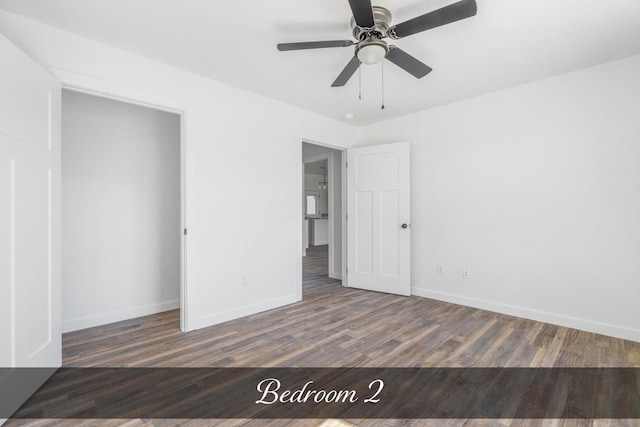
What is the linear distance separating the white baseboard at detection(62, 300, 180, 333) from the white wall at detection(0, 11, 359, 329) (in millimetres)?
850

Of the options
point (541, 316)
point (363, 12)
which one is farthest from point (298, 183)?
point (541, 316)

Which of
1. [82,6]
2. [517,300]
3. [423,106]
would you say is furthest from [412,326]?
[82,6]

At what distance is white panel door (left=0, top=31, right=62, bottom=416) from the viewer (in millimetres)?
1671

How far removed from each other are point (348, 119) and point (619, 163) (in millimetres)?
3026

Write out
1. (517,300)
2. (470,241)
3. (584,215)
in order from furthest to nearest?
(470,241), (517,300), (584,215)

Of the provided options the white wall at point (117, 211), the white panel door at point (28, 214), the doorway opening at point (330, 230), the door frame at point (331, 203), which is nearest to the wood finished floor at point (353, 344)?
the white wall at point (117, 211)

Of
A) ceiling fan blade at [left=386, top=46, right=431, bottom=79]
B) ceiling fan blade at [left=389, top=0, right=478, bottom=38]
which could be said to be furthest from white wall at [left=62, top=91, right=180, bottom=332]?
ceiling fan blade at [left=389, top=0, right=478, bottom=38]

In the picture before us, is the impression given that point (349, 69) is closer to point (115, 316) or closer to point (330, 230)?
point (330, 230)

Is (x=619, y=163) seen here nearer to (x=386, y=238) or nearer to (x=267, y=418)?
(x=386, y=238)

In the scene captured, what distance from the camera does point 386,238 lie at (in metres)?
4.24

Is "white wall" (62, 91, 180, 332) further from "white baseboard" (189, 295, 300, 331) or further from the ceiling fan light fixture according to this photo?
the ceiling fan light fixture

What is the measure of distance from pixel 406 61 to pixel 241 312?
290 centimetres

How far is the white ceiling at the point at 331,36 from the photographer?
2.00 meters

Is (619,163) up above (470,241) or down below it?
above
